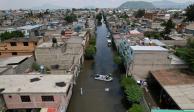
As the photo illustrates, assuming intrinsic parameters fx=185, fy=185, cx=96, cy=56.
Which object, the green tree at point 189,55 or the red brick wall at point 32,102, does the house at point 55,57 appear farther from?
the green tree at point 189,55

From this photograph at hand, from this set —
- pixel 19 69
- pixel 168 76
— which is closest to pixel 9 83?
pixel 19 69

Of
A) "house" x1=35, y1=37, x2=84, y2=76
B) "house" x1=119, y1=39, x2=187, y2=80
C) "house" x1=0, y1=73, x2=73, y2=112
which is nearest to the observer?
"house" x1=0, y1=73, x2=73, y2=112

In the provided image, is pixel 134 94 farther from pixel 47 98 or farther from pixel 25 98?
pixel 25 98

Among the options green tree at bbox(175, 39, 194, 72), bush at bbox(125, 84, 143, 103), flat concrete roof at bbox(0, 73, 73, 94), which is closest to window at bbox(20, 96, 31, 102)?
flat concrete roof at bbox(0, 73, 73, 94)

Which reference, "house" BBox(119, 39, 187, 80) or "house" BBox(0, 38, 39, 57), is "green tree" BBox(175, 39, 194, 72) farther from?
"house" BBox(0, 38, 39, 57)

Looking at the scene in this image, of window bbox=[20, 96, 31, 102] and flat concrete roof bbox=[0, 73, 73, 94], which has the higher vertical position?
flat concrete roof bbox=[0, 73, 73, 94]

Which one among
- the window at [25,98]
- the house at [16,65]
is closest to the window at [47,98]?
the window at [25,98]
